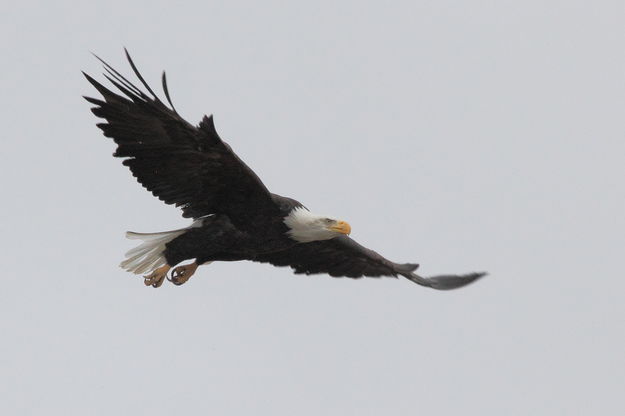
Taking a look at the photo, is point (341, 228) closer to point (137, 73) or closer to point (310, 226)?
point (310, 226)

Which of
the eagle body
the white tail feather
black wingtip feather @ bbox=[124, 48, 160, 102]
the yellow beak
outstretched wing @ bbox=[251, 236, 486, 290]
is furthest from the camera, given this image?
outstretched wing @ bbox=[251, 236, 486, 290]

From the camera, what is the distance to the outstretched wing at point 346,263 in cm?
1109

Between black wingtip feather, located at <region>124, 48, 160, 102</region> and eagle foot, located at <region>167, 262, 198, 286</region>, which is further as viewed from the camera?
eagle foot, located at <region>167, 262, 198, 286</region>

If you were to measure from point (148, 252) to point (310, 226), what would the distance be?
4.83 feet

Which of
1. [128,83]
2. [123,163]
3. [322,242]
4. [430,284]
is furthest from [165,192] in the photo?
[430,284]

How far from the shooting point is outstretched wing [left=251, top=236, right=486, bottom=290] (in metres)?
11.1

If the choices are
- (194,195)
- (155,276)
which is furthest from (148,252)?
(194,195)

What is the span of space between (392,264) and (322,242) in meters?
0.71

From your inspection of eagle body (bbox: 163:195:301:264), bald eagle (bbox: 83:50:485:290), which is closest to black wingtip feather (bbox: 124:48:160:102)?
bald eagle (bbox: 83:50:485:290)

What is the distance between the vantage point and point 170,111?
9055mm

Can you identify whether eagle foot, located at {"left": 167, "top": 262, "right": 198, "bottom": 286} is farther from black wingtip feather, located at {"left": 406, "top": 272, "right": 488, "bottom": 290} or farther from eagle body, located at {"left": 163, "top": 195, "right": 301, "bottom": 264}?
black wingtip feather, located at {"left": 406, "top": 272, "right": 488, "bottom": 290}

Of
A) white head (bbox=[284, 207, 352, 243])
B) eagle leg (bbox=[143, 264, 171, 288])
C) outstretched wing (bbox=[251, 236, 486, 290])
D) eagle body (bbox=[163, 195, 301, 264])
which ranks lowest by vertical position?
eagle leg (bbox=[143, 264, 171, 288])

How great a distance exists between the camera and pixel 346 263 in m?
11.4

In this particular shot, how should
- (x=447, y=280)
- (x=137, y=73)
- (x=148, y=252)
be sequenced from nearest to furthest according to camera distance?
1. (x=137, y=73)
2. (x=148, y=252)
3. (x=447, y=280)
